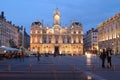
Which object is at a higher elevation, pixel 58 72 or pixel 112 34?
pixel 112 34

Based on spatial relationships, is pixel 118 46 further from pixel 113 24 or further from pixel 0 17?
pixel 0 17

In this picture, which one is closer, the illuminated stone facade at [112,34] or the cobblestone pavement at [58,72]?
the cobblestone pavement at [58,72]

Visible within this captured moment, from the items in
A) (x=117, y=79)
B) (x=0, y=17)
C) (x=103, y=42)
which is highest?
(x=0, y=17)

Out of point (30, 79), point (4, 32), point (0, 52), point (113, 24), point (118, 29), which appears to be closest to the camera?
point (30, 79)

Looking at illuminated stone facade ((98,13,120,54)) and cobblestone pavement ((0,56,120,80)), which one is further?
illuminated stone facade ((98,13,120,54))

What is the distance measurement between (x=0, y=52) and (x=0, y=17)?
75288 mm

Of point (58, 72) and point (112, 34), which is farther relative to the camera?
point (112, 34)

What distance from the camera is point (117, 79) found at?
20.6 meters

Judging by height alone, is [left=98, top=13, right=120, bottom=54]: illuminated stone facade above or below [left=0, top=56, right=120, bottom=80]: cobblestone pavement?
above

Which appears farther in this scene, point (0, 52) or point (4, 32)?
point (4, 32)

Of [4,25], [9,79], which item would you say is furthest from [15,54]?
[9,79]

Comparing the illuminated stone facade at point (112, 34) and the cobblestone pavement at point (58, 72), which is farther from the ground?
the illuminated stone facade at point (112, 34)

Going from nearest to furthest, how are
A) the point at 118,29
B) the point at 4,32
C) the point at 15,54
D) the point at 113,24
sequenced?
the point at 15,54 < the point at 118,29 < the point at 113,24 < the point at 4,32

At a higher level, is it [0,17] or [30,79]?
[0,17]
